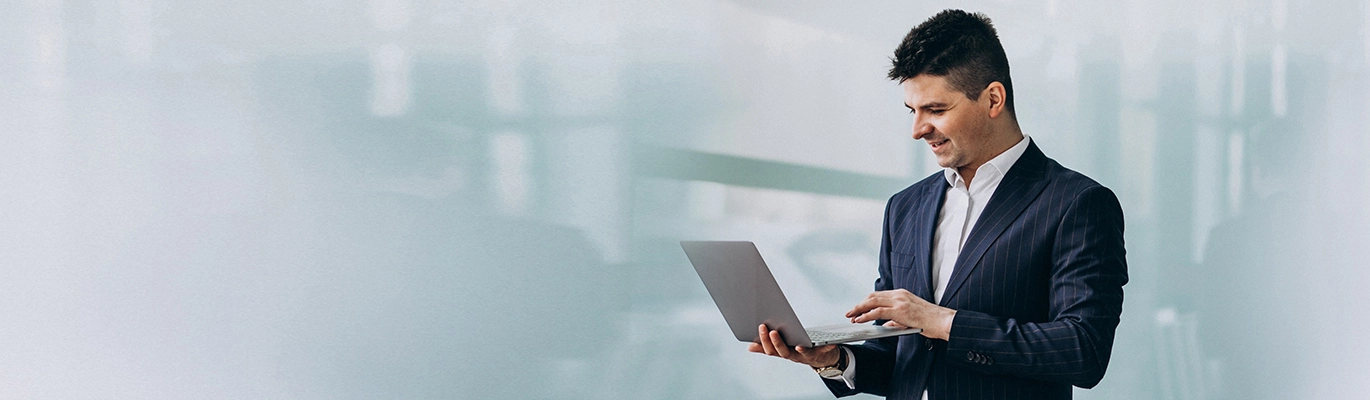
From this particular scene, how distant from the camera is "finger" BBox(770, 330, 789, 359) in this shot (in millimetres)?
1469

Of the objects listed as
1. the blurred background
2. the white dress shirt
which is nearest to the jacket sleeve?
the white dress shirt

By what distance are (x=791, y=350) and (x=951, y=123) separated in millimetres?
410

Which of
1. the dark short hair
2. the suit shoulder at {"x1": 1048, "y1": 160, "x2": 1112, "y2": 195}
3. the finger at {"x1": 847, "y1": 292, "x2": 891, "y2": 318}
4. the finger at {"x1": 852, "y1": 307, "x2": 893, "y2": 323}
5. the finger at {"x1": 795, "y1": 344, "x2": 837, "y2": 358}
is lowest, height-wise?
the finger at {"x1": 795, "y1": 344, "x2": 837, "y2": 358}

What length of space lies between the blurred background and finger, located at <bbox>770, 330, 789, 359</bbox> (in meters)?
0.86

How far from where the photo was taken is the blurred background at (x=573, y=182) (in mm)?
1795

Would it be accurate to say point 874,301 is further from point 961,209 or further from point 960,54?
point 960,54

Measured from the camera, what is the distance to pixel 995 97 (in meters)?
1.53

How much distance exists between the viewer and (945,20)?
1539 mm

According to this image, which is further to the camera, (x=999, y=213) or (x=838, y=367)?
(x=838, y=367)

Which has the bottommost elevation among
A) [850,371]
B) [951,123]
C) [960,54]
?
[850,371]

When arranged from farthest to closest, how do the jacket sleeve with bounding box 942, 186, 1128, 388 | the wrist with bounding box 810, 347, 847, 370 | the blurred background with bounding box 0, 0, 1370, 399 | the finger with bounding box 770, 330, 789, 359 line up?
the blurred background with bounding box 0, 0, 1370, 399
the wrist with bounding box 810, 347, 847, 370
the finger with bounding box 770, 330, 789, 359
the jacket sleeve with bounding box 942, 186, 1128, 388

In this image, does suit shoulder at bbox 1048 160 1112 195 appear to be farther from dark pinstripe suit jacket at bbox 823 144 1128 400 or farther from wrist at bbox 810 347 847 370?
wrist at bbox 810 347 847 370

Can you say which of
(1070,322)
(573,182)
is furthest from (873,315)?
(573,182)

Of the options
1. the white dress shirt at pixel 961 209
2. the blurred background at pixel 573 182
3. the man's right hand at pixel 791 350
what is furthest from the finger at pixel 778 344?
the blurred background at pixel 573 182
